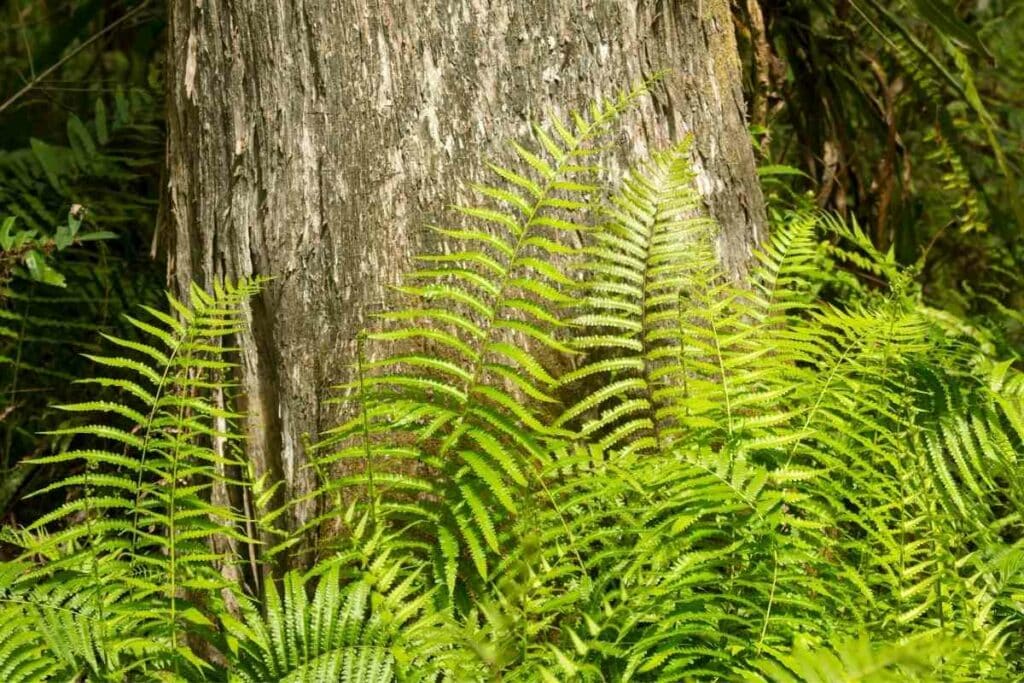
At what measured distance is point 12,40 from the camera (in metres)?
5.27

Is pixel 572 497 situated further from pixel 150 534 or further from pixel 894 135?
pixel 894 135

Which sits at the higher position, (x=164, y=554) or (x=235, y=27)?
(x=235, y=27)

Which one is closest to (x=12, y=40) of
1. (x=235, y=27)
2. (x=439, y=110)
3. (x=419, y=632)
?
(x=235, y=27)

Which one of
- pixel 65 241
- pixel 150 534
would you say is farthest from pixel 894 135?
pixel 150 534

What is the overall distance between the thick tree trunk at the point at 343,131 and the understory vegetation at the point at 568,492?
79mm

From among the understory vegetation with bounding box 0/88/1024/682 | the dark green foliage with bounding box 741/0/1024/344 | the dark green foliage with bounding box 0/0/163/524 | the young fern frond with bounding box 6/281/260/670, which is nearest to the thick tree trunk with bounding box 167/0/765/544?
the understory vegetation with bounding box 0/88/1024/682

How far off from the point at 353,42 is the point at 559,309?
0.76 meters

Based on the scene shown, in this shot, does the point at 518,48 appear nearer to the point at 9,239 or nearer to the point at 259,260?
the point at 259,260

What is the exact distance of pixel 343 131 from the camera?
7.88 ft

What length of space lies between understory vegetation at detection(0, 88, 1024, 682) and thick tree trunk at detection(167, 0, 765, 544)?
3.1 inches

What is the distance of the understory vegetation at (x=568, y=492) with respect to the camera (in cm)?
188

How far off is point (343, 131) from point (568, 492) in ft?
3.13

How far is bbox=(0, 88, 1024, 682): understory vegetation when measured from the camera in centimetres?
188

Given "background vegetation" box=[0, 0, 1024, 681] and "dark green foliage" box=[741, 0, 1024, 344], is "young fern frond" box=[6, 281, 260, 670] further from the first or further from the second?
"dark green foliage" box=[741, 0, 1024, 344]
